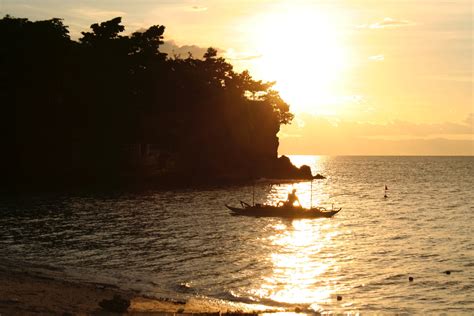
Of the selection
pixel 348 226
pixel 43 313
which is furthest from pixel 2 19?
pixel 43 313

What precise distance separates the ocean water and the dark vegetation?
23833 millimetres

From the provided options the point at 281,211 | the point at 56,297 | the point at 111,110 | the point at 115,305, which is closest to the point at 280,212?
the point at 281,211

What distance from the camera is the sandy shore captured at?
70.0 ft

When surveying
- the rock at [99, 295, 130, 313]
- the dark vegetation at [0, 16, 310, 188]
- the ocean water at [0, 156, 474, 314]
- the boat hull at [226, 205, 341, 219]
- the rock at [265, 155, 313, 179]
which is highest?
the dark vegetation at [0, 16, 310, 188]

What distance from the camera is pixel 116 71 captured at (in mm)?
102125

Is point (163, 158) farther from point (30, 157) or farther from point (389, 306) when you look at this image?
point (389, 306)

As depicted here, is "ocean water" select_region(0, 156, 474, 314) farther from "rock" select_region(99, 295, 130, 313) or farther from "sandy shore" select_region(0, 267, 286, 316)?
"rock" select_region(99, 295, 130, 313)

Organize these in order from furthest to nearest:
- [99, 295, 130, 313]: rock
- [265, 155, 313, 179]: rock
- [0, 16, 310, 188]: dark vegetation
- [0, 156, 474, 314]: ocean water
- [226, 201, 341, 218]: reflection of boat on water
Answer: [265, 155, 313, 179]: rock < [0, 16, 310, 188]: dark vegetation < [226, 201, 341, 218]: reflection of boat on water < [0, 156, 474, 314]: ocean water < [99, 295, 130, 313]: rock

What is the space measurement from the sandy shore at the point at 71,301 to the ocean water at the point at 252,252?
2.20 m

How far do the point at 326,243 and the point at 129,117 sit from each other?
64054 mm

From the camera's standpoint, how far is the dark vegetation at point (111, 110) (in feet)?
303

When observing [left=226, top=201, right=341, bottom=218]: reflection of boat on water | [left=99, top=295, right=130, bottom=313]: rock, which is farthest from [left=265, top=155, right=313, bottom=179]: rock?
[left=99, top=295, right=130, bottom=313]: rock

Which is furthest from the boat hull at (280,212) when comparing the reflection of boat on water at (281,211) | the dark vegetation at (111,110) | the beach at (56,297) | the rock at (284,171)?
the rock at (284,171)

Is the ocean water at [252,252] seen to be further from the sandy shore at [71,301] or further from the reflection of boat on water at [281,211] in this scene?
the sandy shore at [71,301]
